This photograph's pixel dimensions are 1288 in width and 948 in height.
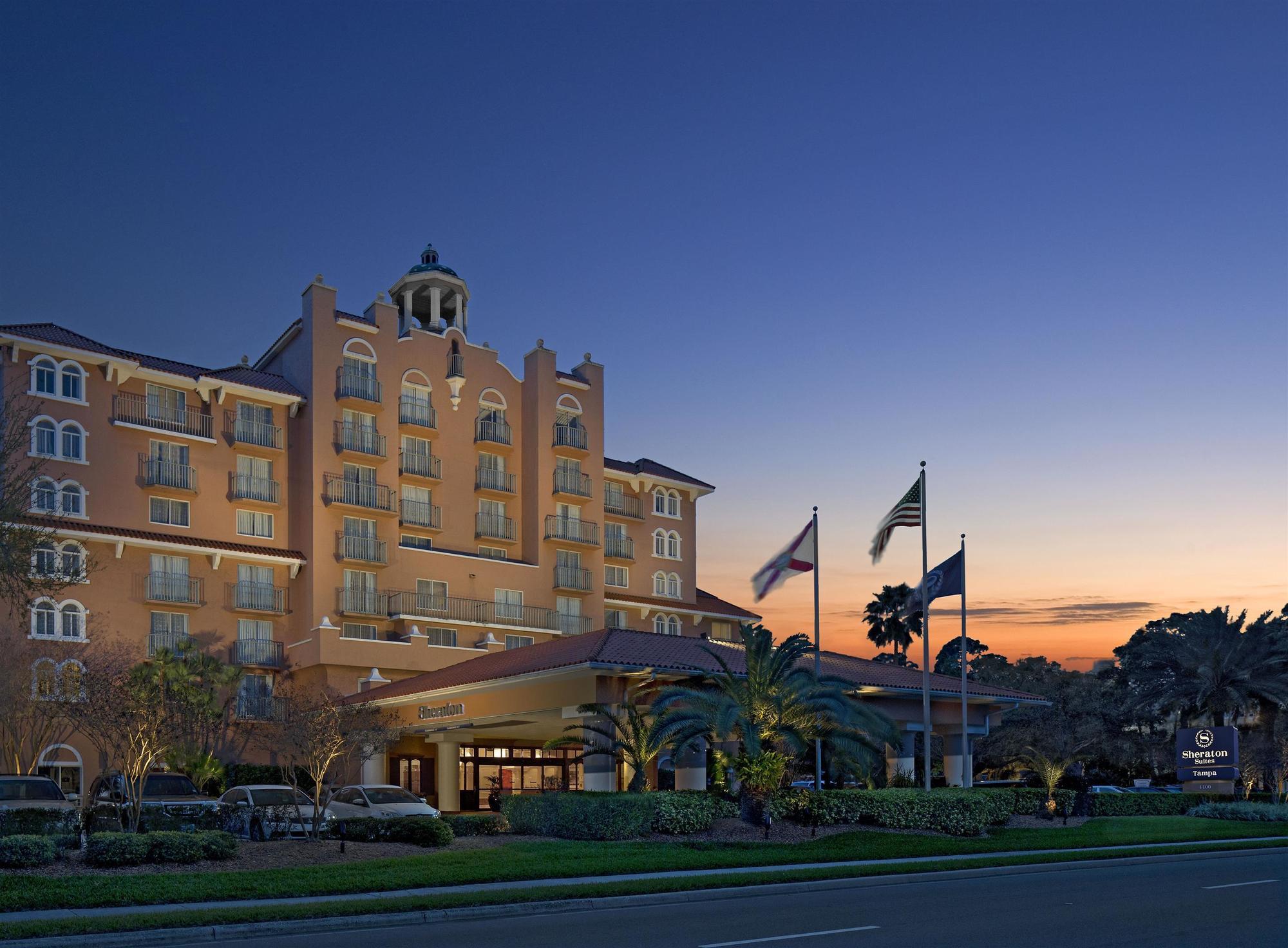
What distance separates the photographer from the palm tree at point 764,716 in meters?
29.0

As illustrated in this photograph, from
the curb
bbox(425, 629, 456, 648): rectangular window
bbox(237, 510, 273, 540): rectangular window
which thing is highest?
bbox(237, 510, 273, 540): rectangular window

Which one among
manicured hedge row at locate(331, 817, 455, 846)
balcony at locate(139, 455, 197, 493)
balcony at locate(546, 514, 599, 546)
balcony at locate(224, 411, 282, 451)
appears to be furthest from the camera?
balcony at locate(546, 514, 599, 546)

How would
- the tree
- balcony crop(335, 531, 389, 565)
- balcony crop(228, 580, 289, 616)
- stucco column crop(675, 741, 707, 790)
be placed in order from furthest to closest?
balcony crop(335, 531, 389, 565) → balcony crop(228, 580, 289, 616) → stucco column crop(675, 741, 707, 790) → the tree

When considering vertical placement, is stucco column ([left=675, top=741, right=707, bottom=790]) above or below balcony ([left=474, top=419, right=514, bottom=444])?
below

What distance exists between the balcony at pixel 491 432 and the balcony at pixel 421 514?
4.15 metres

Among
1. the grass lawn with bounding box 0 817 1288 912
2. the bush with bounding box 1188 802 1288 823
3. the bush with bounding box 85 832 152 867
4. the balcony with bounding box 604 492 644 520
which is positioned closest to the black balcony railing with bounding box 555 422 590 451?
the balcony with bounding box 604 492 644 520

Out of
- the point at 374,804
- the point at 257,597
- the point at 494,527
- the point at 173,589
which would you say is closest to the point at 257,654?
the point at 257,597

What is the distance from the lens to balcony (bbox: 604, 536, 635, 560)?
64.6 m

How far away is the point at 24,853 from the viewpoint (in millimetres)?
19844

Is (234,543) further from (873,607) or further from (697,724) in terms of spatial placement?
(873,607)

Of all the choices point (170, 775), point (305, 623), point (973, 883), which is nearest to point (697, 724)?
point (973, 883)

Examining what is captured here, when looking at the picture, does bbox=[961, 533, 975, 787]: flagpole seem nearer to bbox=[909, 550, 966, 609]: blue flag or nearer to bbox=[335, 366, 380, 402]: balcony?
bbox=[909, 550, 966, 609]: blue flag

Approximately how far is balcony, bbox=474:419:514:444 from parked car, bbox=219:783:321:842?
A: 2979 centimetres

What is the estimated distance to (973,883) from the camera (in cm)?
2055
